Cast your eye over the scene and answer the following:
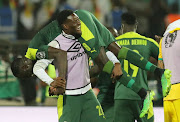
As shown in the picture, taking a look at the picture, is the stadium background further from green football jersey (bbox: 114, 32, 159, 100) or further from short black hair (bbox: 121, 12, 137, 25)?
short black hair (bbox: 121, 12, 137, 25)

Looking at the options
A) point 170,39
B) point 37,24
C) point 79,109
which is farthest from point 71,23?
point 37,24

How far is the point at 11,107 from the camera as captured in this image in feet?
30.0

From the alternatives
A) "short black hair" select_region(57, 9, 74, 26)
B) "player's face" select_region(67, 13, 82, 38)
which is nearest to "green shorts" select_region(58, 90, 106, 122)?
"player's face" select_region(67, 13, 82, 38)

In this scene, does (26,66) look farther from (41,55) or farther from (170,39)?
(170,39)

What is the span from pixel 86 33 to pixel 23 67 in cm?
69

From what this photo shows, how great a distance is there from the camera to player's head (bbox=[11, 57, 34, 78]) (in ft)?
13.6

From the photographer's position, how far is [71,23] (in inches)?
158

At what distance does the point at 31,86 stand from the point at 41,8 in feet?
10.9

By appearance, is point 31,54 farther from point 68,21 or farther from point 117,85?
point 117,85

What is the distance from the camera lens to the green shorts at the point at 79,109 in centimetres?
394

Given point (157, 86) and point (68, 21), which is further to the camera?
point (157, 86)

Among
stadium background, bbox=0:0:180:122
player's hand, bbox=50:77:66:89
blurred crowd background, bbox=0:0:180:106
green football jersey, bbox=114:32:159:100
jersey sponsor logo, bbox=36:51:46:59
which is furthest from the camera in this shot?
blurred crowd background, bbox=0:0:180:106

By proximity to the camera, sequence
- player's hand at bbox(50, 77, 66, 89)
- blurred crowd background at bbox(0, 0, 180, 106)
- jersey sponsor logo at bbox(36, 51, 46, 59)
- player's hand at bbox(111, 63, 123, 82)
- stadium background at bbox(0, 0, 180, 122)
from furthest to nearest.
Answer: blurred crowd background at bbox(0, 0, 180, 106) < stadium background at bbox(0, 0, 180, 122) < player's hand at bbox(111, 63, 123, 82) < jersey sponsor logo at bbox(36, 51, 46, 59) < player's hand at bbox(50, 77, 66, 89)

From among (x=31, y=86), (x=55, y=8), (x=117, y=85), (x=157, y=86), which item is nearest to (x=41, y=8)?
(x=55, y=8)
